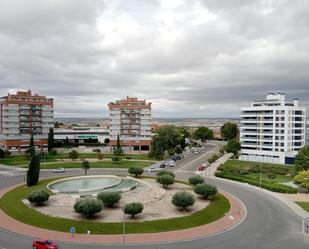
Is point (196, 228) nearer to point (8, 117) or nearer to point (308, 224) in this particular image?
point (308, 224)

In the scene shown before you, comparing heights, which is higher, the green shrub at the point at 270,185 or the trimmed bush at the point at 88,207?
the trimmed bush at the point at 88,207

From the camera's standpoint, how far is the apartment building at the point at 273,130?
94625mm

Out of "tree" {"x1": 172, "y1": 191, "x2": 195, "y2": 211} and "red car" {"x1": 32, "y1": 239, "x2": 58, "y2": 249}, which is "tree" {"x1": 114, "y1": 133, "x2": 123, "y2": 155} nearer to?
"tree" {"x1": 172, "y1": 191, "x2": 195, "y2": 211}

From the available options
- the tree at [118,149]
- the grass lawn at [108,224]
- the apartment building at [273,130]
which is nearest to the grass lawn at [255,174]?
the apartment building at [273,130]

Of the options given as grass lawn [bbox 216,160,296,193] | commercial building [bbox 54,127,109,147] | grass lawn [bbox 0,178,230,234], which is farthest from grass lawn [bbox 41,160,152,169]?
commercial building [bbox 54,127,109,147]

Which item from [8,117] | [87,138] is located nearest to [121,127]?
[87,138]

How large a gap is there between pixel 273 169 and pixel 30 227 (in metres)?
62.1

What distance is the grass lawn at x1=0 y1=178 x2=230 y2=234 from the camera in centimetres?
3678

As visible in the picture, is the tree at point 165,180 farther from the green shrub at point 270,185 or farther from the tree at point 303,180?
the tree at point 303,180

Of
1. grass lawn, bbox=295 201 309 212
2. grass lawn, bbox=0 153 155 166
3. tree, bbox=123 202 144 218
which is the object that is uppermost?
grass lawn, bbox=0 153 155 166

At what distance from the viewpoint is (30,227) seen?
37.6 metres

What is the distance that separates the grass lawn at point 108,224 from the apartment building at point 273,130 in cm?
5541

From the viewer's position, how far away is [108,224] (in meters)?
37.5

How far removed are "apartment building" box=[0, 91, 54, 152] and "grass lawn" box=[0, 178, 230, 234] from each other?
229 ft
